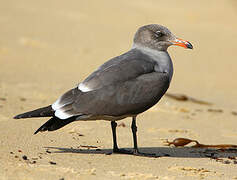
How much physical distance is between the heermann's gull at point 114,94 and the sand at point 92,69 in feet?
1.21

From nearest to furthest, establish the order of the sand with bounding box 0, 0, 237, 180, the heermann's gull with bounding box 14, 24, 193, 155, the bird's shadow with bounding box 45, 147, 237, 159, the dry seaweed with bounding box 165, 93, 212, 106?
the sand with bounding box 0, 0, 237, 180 → the heermann's gull with bounding box 14, 24, 193, 155 → the bird's shadow with bounding box 45, 147, 237, 159 → the dry seaweed with bounding box 165, 93, 212, 106

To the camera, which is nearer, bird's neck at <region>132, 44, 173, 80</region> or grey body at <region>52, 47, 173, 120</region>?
grey body at <region>52, 47, 173, 120</region>

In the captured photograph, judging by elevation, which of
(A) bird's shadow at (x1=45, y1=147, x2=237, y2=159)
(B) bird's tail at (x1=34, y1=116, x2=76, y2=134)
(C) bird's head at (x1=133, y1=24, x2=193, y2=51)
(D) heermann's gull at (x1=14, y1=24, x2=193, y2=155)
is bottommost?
(A) bird's shadow at (x1=45, y1=147, x2=237, y2=159)

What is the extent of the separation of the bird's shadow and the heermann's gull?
28 centimetres

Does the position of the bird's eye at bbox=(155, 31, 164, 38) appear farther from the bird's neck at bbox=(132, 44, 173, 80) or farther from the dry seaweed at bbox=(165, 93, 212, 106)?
the dry seaweed at bbox=(165, 93, 212, 106)

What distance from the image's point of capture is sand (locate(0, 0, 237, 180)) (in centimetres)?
498

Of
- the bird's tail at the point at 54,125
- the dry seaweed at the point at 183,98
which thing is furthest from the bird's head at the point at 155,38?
the dry seaweed at the point at 183,98

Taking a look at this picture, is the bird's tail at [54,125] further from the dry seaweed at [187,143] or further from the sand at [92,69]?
the dry seaweed at [187,143]

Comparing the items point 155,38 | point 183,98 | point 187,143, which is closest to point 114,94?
point 155,38

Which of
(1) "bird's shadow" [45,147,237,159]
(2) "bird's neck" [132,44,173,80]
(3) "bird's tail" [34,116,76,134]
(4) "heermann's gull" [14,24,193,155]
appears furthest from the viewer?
(2) "bird's neck" [132,44,173,80]

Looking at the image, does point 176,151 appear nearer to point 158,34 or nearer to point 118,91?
point 118,91

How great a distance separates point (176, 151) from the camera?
5996 millimetres

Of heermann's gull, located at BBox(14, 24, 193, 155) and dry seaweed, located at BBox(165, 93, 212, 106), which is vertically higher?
dry seaweed, located at BBox(165, 93, 212, 106)

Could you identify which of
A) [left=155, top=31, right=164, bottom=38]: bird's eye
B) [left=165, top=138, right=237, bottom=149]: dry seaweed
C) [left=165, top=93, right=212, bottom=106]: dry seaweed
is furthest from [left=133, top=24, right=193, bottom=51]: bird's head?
[left=165, top=93, right=212, bottom=106]: dry seaweed
